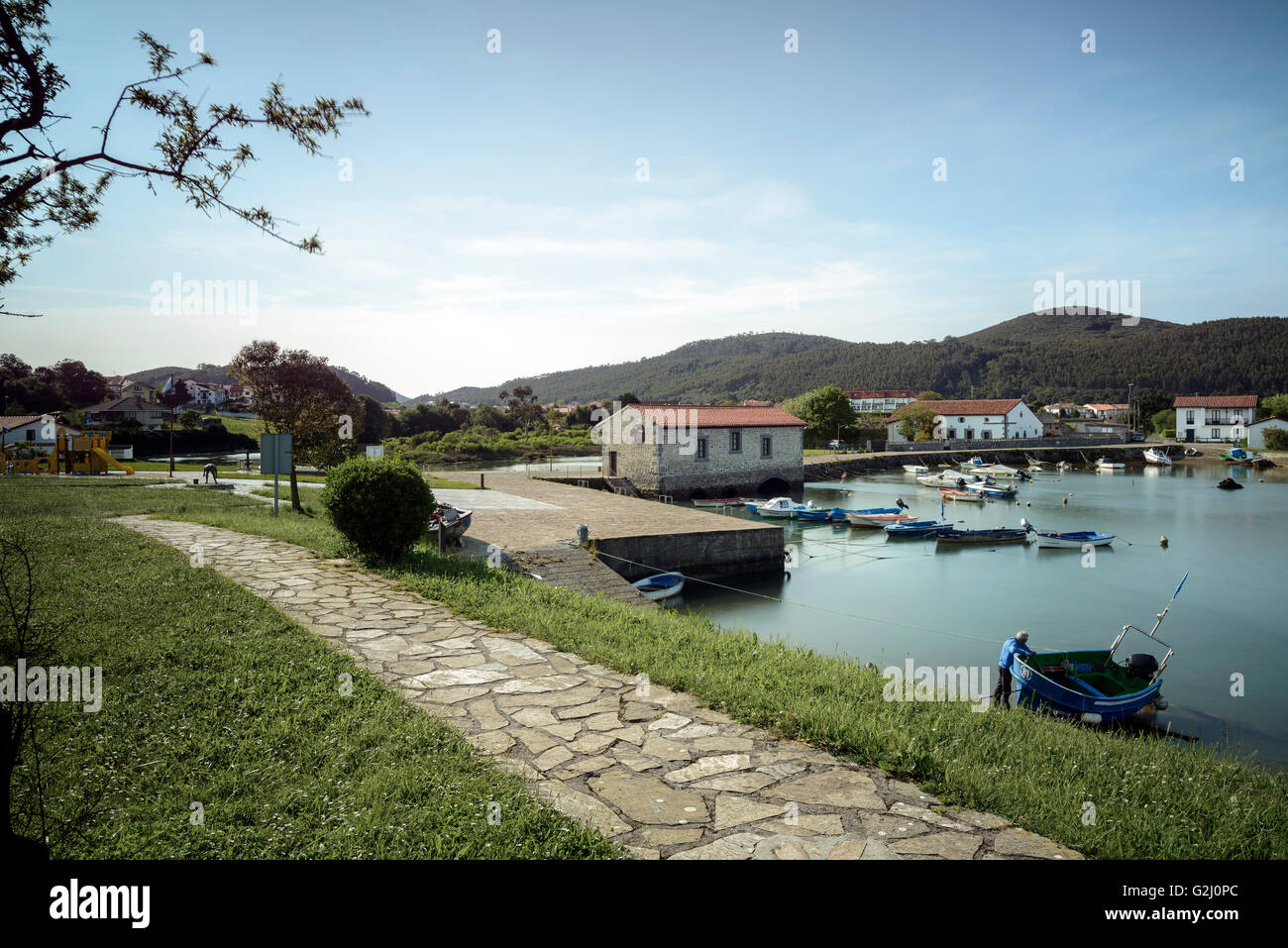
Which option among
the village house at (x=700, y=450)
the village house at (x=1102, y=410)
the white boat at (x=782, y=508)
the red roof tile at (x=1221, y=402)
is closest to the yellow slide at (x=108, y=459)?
the village house at (x=700, y=450)

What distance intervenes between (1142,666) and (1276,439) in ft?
254

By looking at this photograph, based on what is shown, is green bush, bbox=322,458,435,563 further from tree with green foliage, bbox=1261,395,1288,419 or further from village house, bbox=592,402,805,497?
tree with green foliage, bbox=1261,395,1288,419

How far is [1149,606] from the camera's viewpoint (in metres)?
16.9

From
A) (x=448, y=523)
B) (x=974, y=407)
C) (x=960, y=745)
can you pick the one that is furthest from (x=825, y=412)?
(x=960, y=745)

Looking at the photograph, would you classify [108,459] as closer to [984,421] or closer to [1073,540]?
[1073,540]

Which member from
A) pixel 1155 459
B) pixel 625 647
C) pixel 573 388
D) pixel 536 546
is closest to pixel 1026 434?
pixel 1155 459

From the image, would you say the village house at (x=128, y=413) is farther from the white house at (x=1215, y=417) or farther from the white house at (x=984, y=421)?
the white house at (x=1215, y=417)

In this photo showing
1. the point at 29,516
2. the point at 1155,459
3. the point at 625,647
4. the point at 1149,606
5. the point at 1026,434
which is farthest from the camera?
the point at 1026,434

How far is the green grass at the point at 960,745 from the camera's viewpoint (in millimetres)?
3520

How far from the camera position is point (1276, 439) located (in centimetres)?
6506

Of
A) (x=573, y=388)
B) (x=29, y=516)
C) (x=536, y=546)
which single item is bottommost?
(x=536, y=546)
